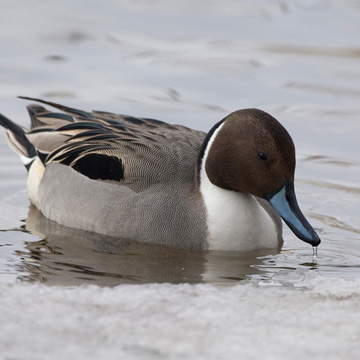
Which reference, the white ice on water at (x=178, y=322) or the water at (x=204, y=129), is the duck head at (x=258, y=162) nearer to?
the water at (x=204, y=129)

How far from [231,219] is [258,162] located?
0.52 m

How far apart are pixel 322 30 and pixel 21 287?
7.82 meters

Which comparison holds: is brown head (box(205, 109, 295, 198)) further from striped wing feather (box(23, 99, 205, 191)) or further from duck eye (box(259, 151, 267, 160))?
striped wing feather (box(23, 99, 205, 191))

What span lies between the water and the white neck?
0.11 meters

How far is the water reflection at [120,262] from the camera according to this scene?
19.6 ft

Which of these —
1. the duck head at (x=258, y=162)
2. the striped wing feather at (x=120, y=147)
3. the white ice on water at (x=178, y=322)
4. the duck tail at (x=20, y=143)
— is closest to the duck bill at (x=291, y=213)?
the duck head at (x=258, y=162)

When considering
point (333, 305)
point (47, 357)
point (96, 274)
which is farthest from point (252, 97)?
point (47, 357)

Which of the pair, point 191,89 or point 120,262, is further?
point 191,89

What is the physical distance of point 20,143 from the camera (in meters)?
8.28

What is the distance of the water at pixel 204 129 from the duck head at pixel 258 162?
0.41 m

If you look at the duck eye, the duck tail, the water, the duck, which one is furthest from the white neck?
the duck tail

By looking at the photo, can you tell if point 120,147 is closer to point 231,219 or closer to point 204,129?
point 231,219

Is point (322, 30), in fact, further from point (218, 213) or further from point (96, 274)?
point (96, 274)

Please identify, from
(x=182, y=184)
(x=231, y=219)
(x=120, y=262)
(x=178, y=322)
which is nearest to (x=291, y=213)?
(x=231, y=219)
